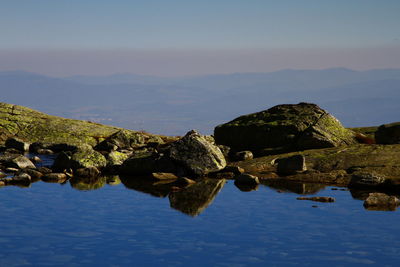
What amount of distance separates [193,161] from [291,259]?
62.9 ft

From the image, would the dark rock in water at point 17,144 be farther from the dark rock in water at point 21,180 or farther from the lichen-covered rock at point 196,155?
the lichen-covered rock at point 196,155

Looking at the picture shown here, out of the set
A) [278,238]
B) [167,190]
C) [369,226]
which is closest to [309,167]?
[167,190]

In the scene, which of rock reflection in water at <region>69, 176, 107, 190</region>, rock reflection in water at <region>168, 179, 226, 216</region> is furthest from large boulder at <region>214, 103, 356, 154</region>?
rock reflection in water at <region>69, 176, 107, 190</region>

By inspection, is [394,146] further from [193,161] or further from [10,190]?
[10,190]

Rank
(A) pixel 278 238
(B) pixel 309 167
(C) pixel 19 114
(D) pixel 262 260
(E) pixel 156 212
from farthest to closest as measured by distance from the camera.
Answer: (C) pixel 19 114
(B) pixel 309 167
(E) pixel 156 212
(A) pixel 278 238
(D) pixel 262 260

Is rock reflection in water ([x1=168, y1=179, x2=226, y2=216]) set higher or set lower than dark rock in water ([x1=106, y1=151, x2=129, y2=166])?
lower

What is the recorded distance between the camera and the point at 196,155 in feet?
119

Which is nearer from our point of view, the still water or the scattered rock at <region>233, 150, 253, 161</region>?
the still water

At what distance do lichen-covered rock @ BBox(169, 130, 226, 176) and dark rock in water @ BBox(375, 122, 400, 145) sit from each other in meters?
14.1

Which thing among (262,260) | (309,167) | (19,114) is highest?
(19,114)

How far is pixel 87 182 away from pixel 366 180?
16848 millimetres

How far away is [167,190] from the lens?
100 feet

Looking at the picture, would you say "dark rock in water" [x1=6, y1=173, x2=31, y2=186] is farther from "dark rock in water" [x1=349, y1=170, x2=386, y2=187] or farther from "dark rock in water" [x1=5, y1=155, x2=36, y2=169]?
"dark rock in water" [x1=349, y1=170, x2=386, y2=187]

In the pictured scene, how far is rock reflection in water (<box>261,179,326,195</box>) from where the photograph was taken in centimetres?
2993
